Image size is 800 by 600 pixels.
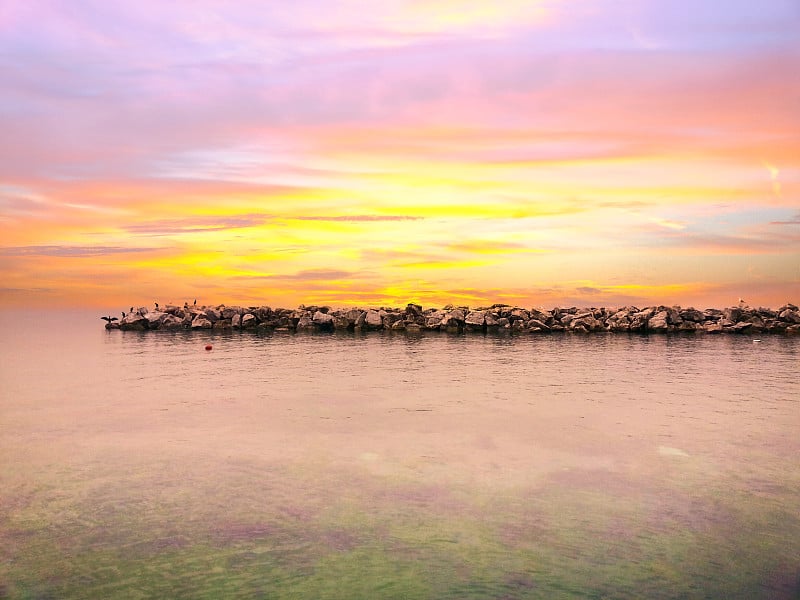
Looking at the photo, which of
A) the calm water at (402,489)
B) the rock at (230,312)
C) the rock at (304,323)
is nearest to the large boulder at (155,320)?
the rock at (230,312)

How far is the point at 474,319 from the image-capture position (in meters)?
88.4

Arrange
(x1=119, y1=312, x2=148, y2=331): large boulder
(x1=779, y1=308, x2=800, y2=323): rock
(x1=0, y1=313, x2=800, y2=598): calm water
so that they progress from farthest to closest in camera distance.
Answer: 1. (x1=119, y1=312, x2=148, y2=331): large boulder
2. (x1=779, y1=308, x2=800, y2=323): rock
3. (x1=0, y1=313, x2=800, y2=598): calm water

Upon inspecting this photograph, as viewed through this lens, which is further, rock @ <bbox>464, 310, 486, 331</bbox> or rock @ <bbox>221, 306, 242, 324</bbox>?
rock @ <bbox>221, 306, 242, 324</bbox>

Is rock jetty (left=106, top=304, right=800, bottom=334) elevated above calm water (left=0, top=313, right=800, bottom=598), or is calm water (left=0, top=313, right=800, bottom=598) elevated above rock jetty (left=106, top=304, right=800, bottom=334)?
rock jetty (left=106, top=304, right=800, bottom=334)

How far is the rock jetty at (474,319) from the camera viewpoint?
8281cm

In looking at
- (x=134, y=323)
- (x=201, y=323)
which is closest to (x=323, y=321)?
(x=201, y=323)

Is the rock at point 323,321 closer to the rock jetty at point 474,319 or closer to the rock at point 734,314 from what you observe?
the rock jetty at point 474,319

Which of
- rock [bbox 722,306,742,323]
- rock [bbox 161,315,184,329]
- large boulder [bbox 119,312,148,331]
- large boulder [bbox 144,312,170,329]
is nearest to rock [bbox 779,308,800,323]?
rock [bbox 722,306,742,323]

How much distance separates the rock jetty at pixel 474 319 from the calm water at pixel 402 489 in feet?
157

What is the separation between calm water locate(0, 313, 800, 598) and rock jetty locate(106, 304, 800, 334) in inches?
1887

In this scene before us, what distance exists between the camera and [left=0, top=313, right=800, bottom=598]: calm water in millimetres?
11414

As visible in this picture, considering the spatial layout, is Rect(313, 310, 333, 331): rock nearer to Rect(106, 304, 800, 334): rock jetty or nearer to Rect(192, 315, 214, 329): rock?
Rect(106, 304, 800, 334): rock jetty

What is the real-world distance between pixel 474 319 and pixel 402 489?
72.7 meters

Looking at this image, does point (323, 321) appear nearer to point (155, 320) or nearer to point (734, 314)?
point (155, 320)
